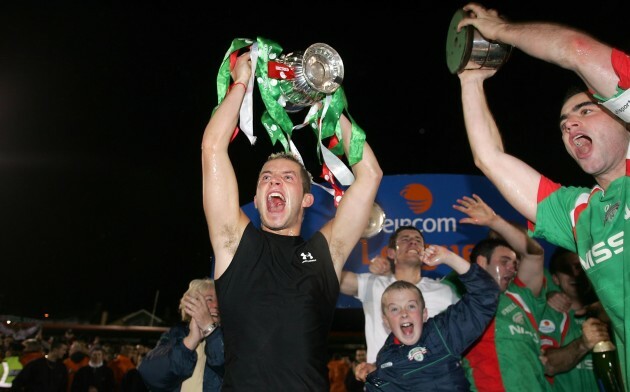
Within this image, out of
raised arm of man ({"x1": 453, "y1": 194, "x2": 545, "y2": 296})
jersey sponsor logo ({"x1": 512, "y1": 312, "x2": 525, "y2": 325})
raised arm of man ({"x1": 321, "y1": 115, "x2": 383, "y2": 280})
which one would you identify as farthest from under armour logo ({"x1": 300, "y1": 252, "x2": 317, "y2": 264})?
jersey sponsor logo ({"x1": 512, "y1": 312, "x2": 525, "y2": 325})

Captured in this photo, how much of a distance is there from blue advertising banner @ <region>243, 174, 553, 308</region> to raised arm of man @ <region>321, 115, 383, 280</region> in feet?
11.8

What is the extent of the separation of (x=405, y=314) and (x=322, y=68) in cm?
183

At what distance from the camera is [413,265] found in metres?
4.98

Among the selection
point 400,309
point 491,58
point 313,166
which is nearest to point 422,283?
point 400,309

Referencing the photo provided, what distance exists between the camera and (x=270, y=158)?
3.50 m

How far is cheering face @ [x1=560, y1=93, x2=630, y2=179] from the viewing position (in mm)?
2697

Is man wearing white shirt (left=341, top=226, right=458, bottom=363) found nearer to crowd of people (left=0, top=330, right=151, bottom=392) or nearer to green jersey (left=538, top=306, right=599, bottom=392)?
green jersey (left=538, top=306, right=599, bottom=392)

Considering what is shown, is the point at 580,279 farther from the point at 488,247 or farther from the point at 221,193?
the point at 221,193

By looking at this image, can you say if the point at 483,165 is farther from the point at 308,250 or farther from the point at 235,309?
the point at 235,309

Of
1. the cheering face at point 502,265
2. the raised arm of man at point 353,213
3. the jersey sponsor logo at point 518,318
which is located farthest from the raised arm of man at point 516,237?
the raised arm of man at point 353,213

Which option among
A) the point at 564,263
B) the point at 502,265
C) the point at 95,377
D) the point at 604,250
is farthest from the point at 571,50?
the point at 95,377

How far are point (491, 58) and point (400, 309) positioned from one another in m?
1.86

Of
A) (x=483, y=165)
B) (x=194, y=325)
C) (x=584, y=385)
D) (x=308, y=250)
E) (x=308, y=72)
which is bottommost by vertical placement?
(x=584, y=385)

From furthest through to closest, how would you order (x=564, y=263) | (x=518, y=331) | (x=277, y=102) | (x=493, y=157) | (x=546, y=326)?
(x=564, y=263), (x=546, y=326), (x=518, y=331), (x=277, y=102), (x=493, y=157)
